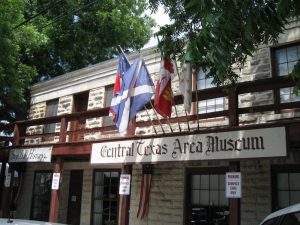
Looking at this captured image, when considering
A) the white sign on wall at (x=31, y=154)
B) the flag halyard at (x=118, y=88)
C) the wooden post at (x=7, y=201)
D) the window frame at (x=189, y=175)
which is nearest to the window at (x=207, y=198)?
the window frame at (x=189, y=175)

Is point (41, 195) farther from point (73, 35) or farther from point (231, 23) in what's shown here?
point (231, 23)

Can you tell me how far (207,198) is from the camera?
11.6 meters

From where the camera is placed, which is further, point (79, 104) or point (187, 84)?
point (79, 104)

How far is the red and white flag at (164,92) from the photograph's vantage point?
9.65m

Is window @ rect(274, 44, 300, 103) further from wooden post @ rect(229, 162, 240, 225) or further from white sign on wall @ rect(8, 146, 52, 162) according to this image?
Answer: white sign on wall @ rect(8, 146, 52, 162)

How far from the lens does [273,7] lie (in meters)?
4.58

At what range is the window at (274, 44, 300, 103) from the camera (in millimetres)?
10602

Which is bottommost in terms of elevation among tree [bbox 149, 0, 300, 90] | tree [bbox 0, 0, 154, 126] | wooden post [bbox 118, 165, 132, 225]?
wooden post [bbox 118, 165, 132, 225]

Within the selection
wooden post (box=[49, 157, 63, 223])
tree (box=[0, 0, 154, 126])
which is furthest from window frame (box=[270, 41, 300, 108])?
tree (box=[0, 0, 154, 126])

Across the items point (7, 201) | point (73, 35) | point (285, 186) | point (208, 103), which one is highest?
point (73, 35)

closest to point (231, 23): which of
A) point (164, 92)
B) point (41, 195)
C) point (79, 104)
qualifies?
point (164, 92)

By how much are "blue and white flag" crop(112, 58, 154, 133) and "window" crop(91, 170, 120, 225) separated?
4493 mm

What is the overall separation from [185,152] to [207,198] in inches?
115

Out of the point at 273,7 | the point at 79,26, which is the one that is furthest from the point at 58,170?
the point at 79,26
